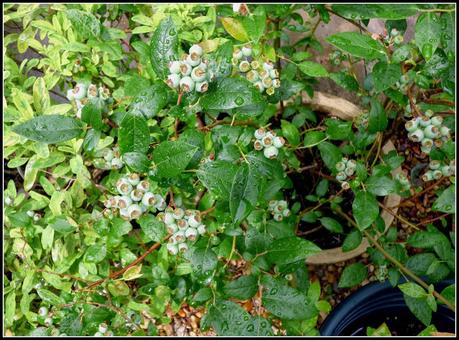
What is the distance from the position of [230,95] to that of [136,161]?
0.20 m

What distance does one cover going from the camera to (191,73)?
2.40ft

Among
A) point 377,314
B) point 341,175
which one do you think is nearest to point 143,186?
point 341,175

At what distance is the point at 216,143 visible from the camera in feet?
2.86

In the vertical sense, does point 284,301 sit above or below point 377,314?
above

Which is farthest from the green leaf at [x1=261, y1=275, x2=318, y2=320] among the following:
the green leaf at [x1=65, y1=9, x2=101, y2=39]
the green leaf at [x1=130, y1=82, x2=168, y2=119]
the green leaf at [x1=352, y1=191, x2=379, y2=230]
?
the green leaf at [x1=65, y1=9, x2=101, y2=39]

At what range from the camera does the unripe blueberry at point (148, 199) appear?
0.77 m

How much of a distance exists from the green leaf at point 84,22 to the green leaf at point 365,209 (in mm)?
690

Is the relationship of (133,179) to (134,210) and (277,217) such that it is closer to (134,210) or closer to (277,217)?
(134,210)

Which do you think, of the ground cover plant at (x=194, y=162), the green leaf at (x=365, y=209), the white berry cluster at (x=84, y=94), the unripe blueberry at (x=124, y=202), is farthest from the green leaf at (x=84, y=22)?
the green leaf at (x=365, y=209)

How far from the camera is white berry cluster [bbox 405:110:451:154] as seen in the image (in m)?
0.97

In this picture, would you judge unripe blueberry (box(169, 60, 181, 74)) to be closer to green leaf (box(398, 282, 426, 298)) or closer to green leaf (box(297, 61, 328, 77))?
green leaf (box(297, 61, 328, 77))

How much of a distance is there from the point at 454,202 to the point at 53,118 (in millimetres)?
801

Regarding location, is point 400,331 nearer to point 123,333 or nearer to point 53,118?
point 123,333

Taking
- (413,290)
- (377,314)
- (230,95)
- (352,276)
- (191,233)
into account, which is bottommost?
(377,314)
